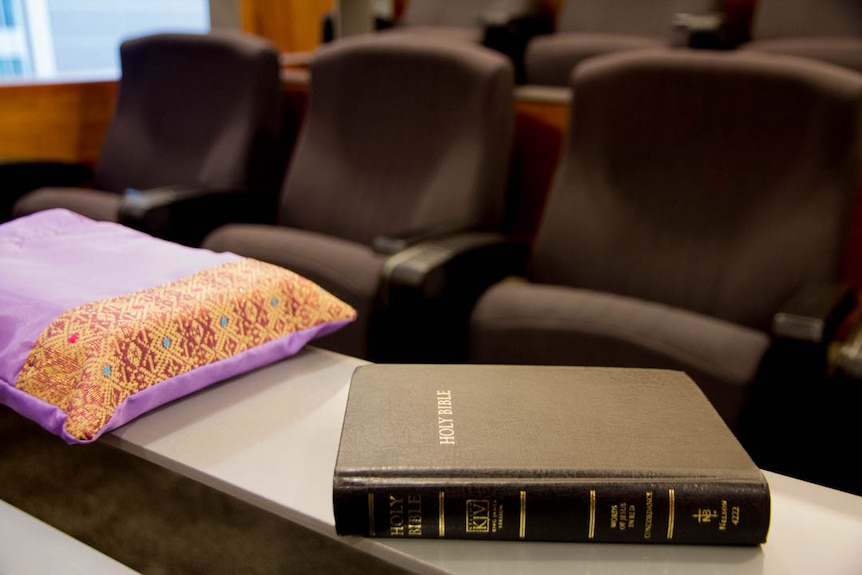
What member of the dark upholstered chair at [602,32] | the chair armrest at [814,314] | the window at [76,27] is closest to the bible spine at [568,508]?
the chair armrest at [814,314]

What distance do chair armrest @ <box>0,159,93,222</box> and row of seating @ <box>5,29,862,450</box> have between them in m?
0.08

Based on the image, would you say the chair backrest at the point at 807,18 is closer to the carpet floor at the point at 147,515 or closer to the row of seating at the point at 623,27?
the row of seating at the point at 623,27

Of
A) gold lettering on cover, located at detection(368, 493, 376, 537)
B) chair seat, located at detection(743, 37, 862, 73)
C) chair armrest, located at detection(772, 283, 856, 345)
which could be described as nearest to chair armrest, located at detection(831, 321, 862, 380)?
chair armrest, located at detection(772, 283, 856, 345)

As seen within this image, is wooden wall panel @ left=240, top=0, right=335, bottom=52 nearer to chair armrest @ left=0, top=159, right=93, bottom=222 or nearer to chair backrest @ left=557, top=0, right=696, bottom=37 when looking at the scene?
chair backrest @ left=557, top=0, right=696, bottom=37

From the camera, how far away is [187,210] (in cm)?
152

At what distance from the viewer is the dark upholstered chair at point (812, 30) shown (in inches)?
79.7

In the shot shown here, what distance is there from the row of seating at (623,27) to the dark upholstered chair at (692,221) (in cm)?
78

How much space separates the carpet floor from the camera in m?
0.45

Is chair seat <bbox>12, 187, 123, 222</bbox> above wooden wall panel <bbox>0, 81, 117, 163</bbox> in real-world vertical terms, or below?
below

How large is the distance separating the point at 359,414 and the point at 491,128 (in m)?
0.98

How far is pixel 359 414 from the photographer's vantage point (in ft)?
1.62

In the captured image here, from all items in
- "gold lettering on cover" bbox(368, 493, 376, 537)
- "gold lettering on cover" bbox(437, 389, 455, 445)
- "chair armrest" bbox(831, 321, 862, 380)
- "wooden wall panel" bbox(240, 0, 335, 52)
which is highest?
"wooden wall panel" bbox(240, 0, 335, 52)

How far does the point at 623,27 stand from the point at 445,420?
2372 mm

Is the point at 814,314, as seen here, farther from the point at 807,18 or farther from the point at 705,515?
the point at 807,18
